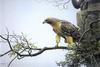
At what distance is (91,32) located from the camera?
90 cm

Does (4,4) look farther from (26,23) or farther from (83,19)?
(83,19)

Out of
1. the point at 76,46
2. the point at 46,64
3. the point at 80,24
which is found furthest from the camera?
the point at 46,64

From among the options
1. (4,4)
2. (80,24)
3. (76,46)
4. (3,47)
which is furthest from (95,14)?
(4,4)

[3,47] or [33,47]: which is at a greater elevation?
[33,47]

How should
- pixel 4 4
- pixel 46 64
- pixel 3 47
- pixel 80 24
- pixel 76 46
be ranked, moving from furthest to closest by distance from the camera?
pixel 4 4
pixel 46 64
pixel 3 47
pixel 80 24
pixel 76 46

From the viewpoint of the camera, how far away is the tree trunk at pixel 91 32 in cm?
85

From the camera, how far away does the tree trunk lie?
2.80 feet

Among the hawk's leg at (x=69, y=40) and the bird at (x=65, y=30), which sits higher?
the bird at (x=65, y=30)

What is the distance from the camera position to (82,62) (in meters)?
0.87

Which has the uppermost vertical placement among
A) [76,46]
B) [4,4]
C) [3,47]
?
[4,4]

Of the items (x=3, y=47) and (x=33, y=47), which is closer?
(x=33, y=47)

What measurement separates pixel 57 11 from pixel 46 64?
0.31 meters

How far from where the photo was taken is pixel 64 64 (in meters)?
0.91

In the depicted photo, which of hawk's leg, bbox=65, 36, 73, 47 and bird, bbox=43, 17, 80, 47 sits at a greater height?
bird, bbox=43, 17, 80, 47
